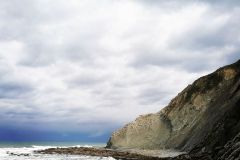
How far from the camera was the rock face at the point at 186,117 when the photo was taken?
4950 cm

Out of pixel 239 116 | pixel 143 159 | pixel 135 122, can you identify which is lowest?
pixel 143 159

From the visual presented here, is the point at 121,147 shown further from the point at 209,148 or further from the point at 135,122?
the point at 209,148

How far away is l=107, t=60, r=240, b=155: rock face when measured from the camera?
49.5m

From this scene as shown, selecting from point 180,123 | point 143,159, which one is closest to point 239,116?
point 143,159

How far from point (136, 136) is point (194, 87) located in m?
11.7

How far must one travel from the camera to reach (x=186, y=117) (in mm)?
59469

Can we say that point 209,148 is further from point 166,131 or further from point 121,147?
point 121,147

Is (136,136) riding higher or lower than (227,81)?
lower

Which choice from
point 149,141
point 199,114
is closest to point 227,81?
point 199,114

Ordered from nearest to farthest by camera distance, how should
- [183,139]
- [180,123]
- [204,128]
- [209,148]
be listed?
[209,148]
[204,128]
[183,139]
[180,123]

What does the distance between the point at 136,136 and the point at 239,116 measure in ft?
114

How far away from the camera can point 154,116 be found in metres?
66.6

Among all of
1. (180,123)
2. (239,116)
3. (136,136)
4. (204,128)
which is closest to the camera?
(239,116)

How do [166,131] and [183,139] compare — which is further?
[166,131]
